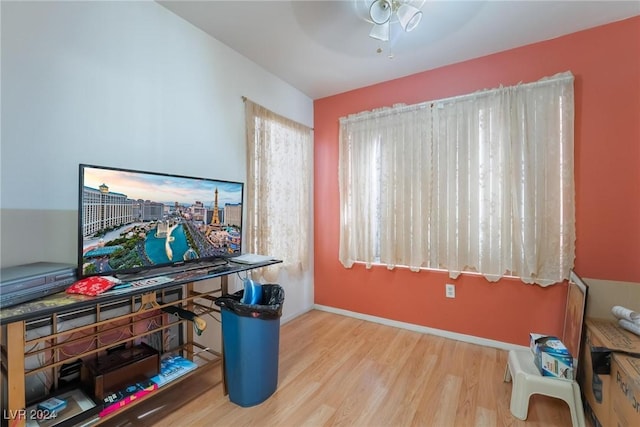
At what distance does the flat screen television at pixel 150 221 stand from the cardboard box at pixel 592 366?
2391 millimetres

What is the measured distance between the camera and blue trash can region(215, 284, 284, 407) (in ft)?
5.51

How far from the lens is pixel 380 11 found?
1.77 metres

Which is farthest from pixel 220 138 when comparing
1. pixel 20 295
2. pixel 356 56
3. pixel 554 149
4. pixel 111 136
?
pixel 554 149

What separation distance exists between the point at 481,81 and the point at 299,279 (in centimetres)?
271

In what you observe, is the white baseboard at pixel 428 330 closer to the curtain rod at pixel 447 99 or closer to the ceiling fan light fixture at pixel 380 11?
the curtain rod at pixel 447 99

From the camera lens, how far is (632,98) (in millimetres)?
1984

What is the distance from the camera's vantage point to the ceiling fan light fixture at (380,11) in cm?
172

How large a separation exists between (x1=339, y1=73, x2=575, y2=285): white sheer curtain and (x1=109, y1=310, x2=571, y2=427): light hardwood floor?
772 mm

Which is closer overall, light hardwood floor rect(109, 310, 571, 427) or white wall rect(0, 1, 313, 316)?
white wall rect(0, 1, 313, 316)

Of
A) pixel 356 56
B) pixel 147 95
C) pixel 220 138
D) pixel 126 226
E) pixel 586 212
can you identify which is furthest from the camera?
pixel 356 56

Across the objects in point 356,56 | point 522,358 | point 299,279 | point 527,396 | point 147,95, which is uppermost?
point 356,56

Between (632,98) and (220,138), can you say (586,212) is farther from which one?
(220,138)

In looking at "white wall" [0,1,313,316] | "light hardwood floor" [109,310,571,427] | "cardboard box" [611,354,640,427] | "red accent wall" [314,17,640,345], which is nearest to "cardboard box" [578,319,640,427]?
"cardboard box" [611,354,640,427]

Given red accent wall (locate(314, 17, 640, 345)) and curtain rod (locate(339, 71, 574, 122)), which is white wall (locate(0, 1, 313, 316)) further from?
red accent wall (locate(314, 17, 640, 345))
